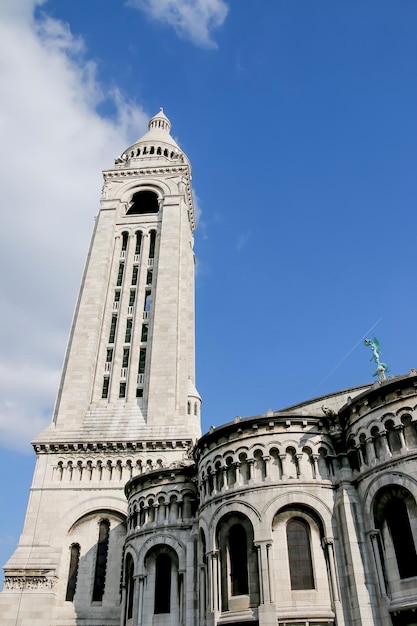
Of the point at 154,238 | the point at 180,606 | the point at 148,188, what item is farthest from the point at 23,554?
the point at 148,188

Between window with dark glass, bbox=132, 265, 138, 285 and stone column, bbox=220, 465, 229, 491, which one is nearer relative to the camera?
stone column, bbox=220, 465, 229, 491

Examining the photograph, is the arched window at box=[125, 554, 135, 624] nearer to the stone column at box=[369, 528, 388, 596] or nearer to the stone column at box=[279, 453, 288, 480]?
the stone column at box=[279, 453, 288, 480]

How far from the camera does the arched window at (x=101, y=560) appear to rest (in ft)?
126

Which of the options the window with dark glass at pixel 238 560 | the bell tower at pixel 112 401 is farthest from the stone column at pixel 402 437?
the bell tower at pixel 112 401

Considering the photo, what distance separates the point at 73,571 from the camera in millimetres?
38938

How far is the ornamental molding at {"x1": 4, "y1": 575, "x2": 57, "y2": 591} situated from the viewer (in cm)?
3716

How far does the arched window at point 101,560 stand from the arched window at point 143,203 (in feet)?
119

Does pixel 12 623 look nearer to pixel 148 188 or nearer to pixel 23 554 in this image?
pixel 23 554

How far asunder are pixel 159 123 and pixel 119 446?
51.3m

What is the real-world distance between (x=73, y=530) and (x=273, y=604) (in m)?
20.7

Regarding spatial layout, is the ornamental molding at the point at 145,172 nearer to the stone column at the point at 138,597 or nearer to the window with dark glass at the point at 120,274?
the window with dark glass at the point at 120,274

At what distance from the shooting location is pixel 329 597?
Result: 24.3 metres

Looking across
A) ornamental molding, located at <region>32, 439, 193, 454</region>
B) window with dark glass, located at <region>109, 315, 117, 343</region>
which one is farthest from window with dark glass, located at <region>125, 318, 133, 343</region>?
ornamental molding, located at <region>32, 439, 193, 454</region>

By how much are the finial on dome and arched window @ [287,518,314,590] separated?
6243cm
